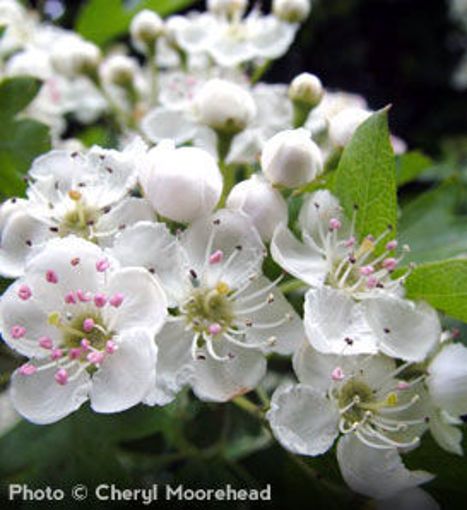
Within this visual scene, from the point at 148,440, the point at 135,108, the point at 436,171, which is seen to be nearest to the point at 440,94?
the point at 436,171

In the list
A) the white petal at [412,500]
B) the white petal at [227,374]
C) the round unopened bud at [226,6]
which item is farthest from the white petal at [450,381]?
the round unopened bud at [226,6]

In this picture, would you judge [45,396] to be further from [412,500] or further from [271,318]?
[412,500]

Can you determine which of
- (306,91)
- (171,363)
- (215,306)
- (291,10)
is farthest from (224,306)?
(291,10)

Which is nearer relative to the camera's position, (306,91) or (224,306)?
(224,306)

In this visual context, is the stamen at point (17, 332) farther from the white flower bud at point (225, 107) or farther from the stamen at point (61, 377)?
the white flower bud at point (225, 107)

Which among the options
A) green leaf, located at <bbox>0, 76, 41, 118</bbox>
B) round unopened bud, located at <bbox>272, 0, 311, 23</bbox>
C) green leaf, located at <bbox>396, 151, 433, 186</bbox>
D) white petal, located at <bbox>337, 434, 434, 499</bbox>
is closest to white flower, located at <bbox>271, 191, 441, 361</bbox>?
white petal, located at <bbox>337, 434, 434, 499</bbox>

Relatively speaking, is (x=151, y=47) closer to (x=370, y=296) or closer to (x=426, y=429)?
(x=370, y=296)
